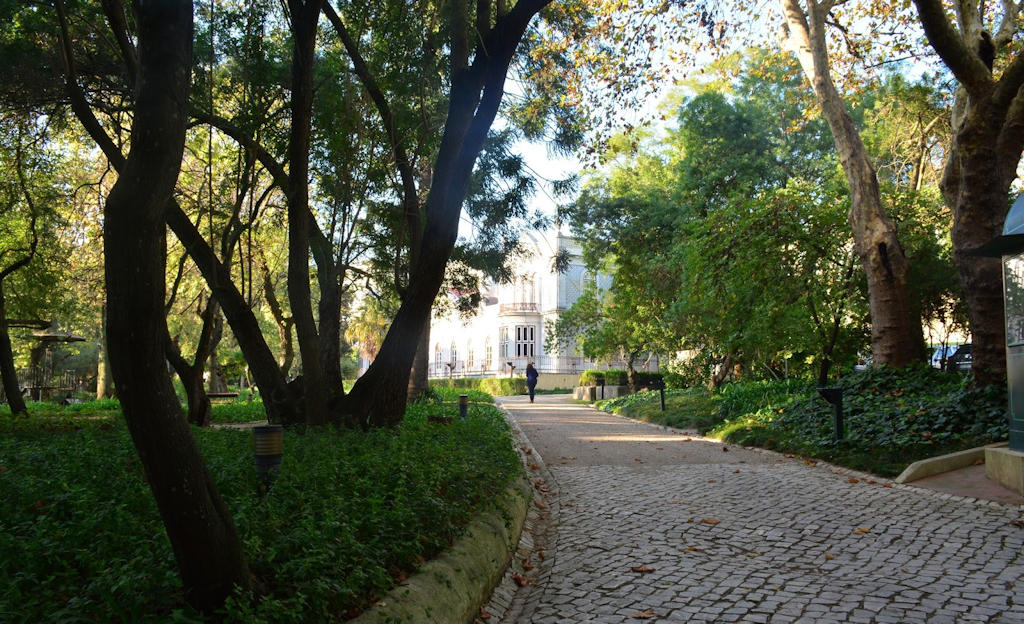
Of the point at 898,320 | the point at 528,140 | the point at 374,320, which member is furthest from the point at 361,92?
the point at 374,320

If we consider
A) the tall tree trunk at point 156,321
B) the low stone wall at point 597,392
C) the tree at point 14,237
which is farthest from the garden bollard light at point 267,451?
the low stone wall at point 597,392

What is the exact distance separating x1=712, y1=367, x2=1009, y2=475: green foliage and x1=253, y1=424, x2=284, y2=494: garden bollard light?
7467 millimetres

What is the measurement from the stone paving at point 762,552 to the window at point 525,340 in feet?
143

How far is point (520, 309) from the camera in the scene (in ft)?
176

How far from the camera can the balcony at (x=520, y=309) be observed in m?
53.5

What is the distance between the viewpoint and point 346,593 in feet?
10.6

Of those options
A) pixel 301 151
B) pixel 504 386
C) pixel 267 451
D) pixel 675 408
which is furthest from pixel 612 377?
pixel 267 451

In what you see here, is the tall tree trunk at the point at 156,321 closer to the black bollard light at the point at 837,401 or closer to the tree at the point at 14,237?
the black bollard light at the point at 837,401

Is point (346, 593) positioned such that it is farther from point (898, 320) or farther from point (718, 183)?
point (718, 183)

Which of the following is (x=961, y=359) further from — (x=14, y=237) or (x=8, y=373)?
(x=14, y=237)

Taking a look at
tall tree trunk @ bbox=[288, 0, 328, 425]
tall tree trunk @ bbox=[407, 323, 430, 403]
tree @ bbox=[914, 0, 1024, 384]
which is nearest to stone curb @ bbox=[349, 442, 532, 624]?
tall tree trunk @ bbox=[288, 0, 328, 425]

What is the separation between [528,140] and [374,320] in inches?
636

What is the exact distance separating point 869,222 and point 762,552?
10.0m

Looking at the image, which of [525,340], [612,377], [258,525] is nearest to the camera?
[258,525]
